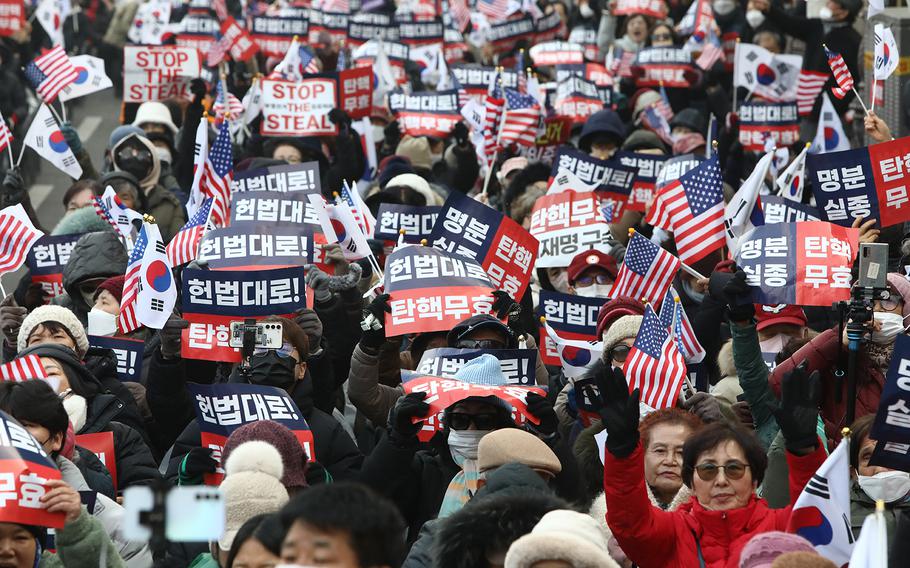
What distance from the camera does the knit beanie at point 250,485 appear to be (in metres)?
5.85

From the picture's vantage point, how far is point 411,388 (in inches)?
290

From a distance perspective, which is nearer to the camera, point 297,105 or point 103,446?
point 103,446

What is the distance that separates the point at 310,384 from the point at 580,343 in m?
1.65

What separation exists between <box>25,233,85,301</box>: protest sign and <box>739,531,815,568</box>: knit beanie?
6.32 metres

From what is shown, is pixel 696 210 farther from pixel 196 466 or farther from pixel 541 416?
pixel 196 466

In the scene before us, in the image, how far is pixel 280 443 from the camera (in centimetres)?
652

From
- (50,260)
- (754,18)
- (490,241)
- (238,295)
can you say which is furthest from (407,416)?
(754,18)

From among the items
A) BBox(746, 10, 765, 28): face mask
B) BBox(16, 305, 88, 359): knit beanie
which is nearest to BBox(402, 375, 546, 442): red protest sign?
BBox(16, 305, 88, 359): knit beanie

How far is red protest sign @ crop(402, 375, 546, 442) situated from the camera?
7.06 m

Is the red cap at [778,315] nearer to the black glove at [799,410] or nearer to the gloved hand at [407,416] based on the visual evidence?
the gloved hand at [407,416]

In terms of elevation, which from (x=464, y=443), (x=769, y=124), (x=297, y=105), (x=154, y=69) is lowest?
(x=464, y=443)

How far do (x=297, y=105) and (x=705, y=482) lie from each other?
9.43 m

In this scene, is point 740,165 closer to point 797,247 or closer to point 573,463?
point 797,247

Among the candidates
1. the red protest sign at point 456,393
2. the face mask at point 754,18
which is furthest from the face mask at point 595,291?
the face mask at point 754,18
